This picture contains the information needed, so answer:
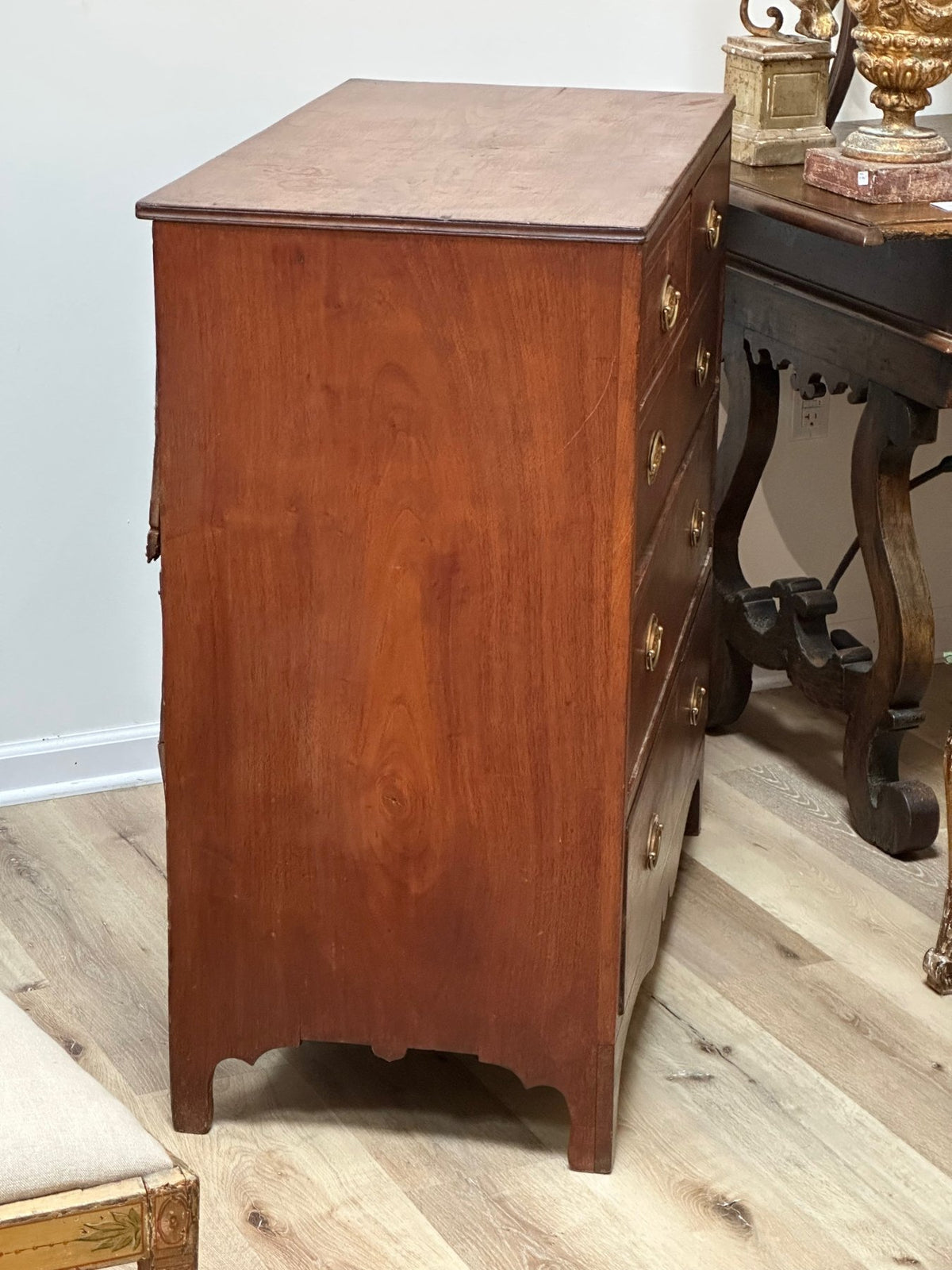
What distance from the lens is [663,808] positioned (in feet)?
6.45

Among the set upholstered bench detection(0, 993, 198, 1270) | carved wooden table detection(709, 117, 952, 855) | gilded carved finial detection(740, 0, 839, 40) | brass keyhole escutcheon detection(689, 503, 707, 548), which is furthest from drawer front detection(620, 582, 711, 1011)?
gilded carved finial detection(740, 0, 839, 40)

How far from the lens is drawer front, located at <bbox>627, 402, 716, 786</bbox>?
5.49ft

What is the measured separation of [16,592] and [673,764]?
1.07 meters

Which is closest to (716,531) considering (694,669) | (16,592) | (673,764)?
(694,669)

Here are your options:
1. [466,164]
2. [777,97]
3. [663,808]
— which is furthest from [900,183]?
[663,808]

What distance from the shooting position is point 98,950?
2.15 metres

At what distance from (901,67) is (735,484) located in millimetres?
727

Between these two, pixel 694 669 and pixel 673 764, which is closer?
pixel 673 764

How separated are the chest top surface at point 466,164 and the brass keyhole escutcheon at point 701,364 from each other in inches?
9.5

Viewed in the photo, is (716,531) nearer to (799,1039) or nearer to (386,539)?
(799,1039)

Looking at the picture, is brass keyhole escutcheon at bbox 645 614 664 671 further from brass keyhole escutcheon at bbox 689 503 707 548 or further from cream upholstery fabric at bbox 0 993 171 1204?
cream upholstery fabric at bbox 0 993 171 1204

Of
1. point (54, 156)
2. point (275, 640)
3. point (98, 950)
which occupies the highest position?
point (54, 156)

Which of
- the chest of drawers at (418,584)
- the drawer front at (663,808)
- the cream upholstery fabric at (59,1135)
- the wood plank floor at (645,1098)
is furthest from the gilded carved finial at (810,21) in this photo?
the cream upholstery fabric at (59,1135)

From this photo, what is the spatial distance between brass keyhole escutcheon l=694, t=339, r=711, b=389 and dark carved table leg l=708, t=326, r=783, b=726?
0.44 m
